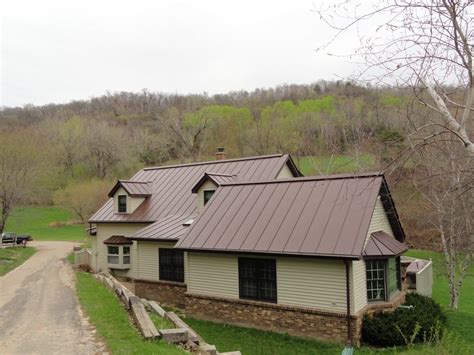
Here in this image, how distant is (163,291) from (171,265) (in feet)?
3.90

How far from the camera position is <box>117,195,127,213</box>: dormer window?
83.5 ft

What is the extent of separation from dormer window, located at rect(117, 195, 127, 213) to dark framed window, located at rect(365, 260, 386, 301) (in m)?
16.0

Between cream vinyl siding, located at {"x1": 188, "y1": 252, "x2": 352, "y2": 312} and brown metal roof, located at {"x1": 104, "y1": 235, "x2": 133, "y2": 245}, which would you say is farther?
brown metal roof, located at {"x1": 104, "y1": 235, "x2": 133, "y2": 245}

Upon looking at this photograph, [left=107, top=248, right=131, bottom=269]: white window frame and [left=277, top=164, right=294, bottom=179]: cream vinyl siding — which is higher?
[left=277, top=164, right=294, bottom=179]: cream vinyl siding

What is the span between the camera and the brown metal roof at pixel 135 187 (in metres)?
24.8

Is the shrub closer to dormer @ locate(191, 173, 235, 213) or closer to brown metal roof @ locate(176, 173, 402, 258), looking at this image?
brown metal roof @ locate(176, 173, 402, 258)

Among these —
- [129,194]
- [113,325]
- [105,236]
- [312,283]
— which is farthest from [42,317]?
[105,236]

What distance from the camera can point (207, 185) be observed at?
20.7 meters

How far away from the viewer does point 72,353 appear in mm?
9359

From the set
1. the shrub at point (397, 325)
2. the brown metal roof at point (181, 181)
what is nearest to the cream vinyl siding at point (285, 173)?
the brown metal roof at point (181, 181)

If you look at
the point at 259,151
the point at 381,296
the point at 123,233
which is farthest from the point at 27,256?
the point at 259,151

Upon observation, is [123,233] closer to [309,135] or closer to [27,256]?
[27,256]

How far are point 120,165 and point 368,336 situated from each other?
60.0 m

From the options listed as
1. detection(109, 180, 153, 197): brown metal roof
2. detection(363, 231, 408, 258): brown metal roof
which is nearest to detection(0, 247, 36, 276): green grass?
detection(109, 180, 153, 197): brown metal roof
